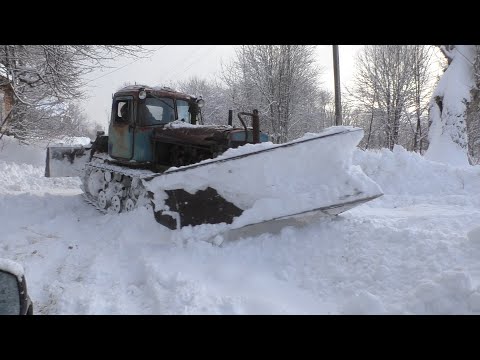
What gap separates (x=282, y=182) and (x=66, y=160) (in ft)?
22.3

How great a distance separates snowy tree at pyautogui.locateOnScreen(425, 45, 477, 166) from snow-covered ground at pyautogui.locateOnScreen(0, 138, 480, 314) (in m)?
8.68

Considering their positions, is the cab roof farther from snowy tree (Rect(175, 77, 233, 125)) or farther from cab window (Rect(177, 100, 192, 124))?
snowy tree (Rect(175, 77, 233, 125))

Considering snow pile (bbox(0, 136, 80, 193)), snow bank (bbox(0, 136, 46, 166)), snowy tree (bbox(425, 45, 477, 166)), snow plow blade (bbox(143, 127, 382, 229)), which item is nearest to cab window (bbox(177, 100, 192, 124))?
snow plow blade (bbox(143, 127, 382, 229))

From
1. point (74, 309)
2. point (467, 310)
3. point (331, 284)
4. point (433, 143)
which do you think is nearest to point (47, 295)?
point (74, 309)

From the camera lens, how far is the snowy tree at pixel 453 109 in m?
14.4

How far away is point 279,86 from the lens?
23.8 metres

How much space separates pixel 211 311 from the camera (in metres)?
3.26

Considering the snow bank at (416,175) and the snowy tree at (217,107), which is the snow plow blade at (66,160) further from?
the snowy tree at (217,107)

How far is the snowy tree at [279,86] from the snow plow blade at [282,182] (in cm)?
1865

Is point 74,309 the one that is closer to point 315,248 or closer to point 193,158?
point 315,248

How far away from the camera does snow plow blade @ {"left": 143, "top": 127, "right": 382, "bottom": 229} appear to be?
15.9 feet

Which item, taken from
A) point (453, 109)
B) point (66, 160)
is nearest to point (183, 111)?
point (66, 160)

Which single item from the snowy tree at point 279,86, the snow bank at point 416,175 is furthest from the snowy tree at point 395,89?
the snow bank at point 416,175

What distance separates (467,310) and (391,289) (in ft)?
2.30
